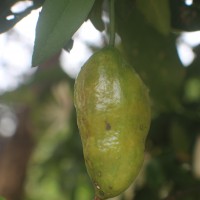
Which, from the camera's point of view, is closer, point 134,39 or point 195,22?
point 195,22

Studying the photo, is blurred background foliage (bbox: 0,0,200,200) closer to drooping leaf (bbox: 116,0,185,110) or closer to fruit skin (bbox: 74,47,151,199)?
drooping leaf (bbox: 116,0,185,110)

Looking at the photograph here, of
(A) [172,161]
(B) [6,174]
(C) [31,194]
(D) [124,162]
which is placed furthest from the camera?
(C) [31,194]

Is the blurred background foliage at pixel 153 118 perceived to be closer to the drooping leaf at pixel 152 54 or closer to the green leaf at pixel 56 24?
the drooping leaf at pixel 152 54

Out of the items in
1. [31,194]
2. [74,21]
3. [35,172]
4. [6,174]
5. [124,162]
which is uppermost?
[74,21]

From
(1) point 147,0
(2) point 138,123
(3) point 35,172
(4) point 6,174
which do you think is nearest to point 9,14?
(1) point 147,0

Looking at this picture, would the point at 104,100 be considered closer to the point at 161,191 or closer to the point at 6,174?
the point at 161,191

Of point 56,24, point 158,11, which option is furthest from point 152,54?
point 56,24
